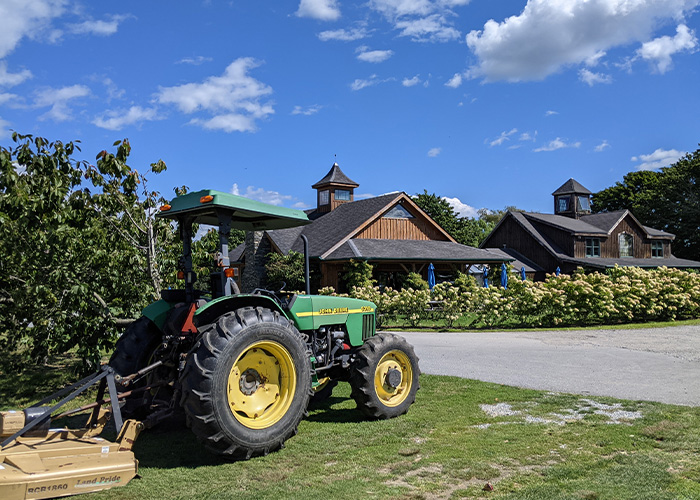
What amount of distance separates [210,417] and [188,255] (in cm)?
202

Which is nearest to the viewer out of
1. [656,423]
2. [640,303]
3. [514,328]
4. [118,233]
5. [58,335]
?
[656,423]

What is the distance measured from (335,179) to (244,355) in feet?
107

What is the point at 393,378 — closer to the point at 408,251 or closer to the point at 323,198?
the point at 408,251

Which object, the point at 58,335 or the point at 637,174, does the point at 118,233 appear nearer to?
the point at 58,335

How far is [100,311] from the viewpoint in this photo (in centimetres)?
806

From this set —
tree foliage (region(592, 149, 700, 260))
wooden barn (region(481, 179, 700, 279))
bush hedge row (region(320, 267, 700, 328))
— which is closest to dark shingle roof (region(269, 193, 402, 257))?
bush hedge row (region(320, 267, 700, 328))

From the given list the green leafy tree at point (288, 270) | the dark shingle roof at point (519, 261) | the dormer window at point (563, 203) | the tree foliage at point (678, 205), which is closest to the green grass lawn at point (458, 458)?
the green leafy tree at point (288, 270)

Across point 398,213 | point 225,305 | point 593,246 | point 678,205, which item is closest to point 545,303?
point 398,213

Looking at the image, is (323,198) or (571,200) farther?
(571,200)

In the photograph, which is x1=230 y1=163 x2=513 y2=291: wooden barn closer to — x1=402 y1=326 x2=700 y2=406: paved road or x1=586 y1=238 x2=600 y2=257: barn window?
x1=402 y1=326 x2=700 y2=406: paved road

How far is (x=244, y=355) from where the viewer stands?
5336 millimetres

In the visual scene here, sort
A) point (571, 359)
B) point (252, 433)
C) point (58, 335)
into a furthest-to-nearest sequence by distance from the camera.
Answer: point (571, 359), point (58, 335), point (252, 433)

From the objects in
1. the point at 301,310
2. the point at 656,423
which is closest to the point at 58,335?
the point at 301,310

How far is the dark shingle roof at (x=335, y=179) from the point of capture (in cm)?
3753
